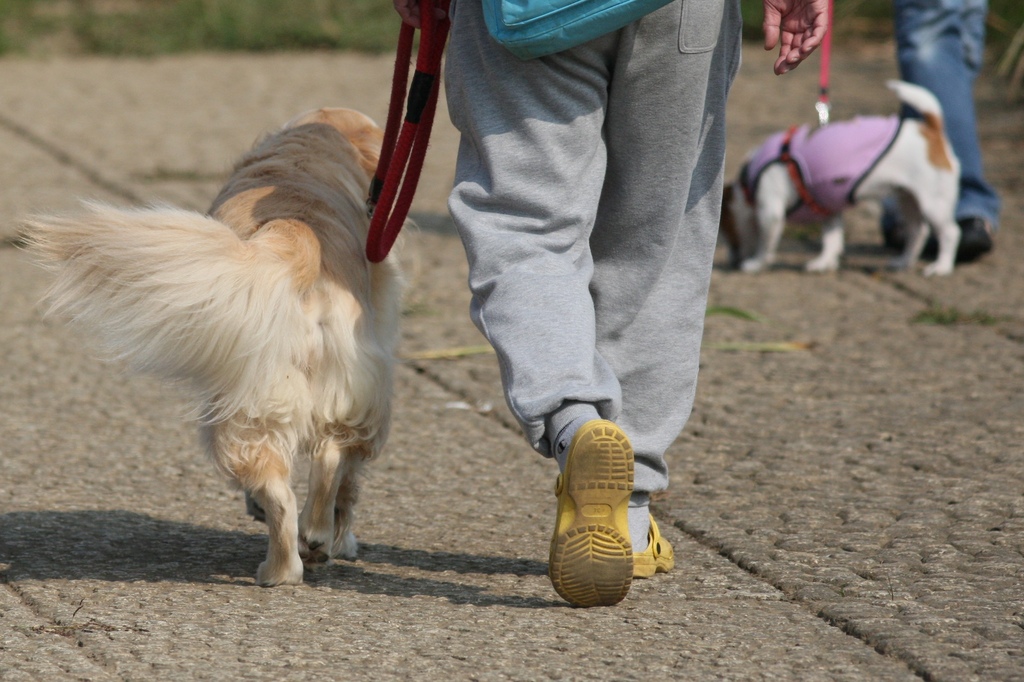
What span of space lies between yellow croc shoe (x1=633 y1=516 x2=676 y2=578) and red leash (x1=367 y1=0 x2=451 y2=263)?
90 centimetres

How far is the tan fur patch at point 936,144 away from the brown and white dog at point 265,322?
12.2 feet

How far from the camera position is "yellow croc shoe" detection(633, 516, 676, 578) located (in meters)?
3.13

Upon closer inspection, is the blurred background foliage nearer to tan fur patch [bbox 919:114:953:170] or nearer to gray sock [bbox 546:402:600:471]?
tan fur patch [bbox 919:114:953:170]

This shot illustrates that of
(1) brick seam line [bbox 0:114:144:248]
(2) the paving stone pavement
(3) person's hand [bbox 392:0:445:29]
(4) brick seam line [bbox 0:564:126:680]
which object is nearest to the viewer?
(4) brick seam line [bbox 0:564:126:680]

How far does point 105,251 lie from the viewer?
2896 mm

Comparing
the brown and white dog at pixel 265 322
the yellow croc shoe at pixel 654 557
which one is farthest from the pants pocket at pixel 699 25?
the yellow croc shoe at pixel 654 557

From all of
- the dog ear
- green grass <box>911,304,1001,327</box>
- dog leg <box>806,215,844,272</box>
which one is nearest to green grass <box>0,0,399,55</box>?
the dog ear

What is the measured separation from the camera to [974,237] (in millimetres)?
6332

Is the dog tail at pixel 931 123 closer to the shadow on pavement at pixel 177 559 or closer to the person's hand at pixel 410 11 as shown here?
the person's hand at pixel 410 11

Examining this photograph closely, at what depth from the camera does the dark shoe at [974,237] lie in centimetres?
634

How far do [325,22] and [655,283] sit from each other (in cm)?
909

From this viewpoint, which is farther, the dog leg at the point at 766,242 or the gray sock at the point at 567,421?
the dog leg at the point at 766,242

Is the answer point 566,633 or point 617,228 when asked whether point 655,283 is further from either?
point 566,633

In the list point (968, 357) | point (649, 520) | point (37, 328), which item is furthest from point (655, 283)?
point (37, 328)
